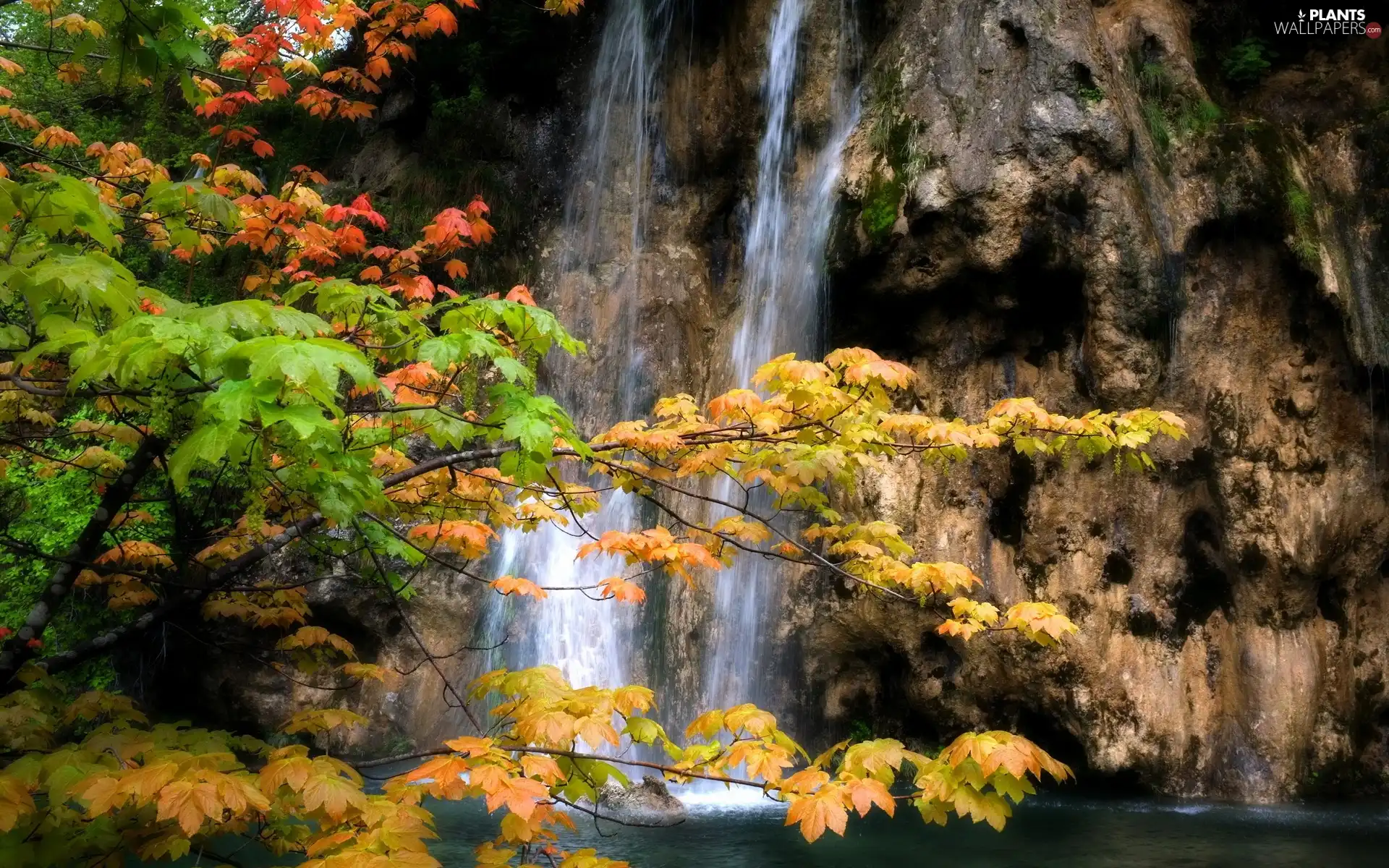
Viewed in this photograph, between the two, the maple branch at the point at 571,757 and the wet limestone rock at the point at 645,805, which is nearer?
the maple branch at the point at 571,757

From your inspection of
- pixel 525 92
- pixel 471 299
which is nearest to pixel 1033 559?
pixel 471 299

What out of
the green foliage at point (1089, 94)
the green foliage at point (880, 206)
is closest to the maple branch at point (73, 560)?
the green foliage at point (880, 206)

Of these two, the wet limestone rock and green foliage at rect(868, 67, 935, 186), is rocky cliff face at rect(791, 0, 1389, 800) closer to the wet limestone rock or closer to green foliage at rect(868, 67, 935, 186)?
green foliage at rect(868, 67, 935, 186)

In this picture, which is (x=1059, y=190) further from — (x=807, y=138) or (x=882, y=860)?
(x=882, y=860)

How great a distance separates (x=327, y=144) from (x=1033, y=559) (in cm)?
1190

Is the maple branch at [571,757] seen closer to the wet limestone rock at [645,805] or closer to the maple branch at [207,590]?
the maple branch at [207,590]

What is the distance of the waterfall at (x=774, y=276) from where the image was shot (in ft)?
32.3

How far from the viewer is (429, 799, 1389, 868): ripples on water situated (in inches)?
256

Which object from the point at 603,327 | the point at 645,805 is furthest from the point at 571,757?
the point at 603,327

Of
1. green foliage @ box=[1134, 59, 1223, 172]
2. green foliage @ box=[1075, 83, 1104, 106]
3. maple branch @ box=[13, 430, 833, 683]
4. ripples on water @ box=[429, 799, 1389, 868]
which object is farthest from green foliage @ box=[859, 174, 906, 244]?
maple branch @ box=[13, 430, 833, 683]

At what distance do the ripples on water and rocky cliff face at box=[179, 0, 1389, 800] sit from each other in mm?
785

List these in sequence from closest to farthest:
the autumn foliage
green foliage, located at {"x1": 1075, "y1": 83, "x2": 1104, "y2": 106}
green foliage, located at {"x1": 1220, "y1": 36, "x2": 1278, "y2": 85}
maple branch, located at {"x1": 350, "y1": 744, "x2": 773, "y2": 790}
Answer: the autumn foliage < maple branch, located at {"x1": 350, "y1": 744, "x2": 773, "y2": 790} < green foliage, located at {"x1": 1075, "y1": 83, "x2": 1104, "y2": 106} < green foliage, located at {"x1": 1220, "y1": 36, "x2": 1278, "y2": 85}

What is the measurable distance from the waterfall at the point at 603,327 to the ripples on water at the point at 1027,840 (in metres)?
2.78

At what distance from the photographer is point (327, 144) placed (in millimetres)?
13891
